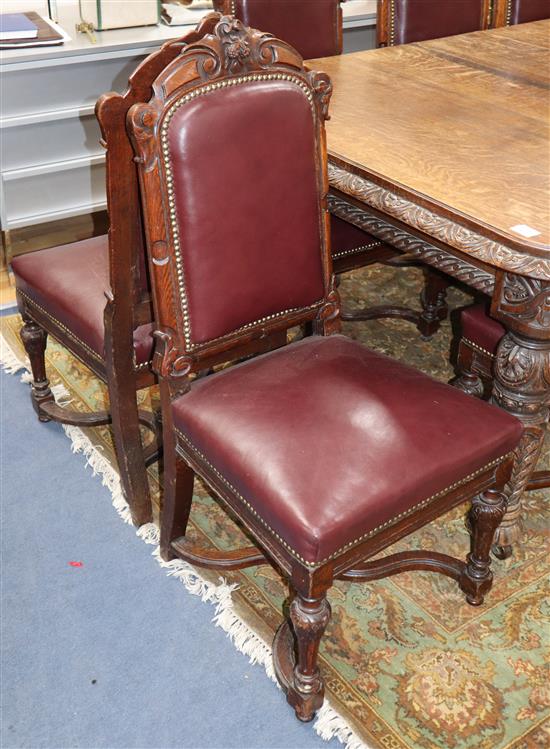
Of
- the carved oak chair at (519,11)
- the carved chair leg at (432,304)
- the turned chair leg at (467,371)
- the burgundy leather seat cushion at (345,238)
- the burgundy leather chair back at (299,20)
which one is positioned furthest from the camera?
the carved oak chair at (519,11)

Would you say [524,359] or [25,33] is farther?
[25,33]

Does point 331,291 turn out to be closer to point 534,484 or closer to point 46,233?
point 534,484

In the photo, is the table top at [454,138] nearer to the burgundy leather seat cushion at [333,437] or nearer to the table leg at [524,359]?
the table leg at [524,359]

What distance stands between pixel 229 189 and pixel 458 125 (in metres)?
0.76

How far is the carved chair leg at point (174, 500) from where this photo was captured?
5.58 ft

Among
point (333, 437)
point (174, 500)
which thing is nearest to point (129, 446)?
point (174, 500)

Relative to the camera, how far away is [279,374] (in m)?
1.62

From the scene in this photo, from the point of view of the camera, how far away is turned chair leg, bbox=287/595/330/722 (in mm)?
1429

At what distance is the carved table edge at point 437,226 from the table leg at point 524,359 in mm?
64

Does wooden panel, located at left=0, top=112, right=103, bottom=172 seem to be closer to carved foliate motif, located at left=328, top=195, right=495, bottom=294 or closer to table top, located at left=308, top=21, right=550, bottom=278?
table top, located at left=308, top=21, right=550, bottom=278

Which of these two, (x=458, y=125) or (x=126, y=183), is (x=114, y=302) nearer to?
(x=126, y=183)

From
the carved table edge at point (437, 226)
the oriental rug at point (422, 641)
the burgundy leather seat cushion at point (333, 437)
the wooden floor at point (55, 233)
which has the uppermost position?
the carved table edge at point (437, 226)

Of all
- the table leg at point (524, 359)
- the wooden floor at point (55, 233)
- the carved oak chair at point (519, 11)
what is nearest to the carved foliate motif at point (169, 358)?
the table leg at point (524, 359)

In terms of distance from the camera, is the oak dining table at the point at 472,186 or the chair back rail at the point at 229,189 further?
the oak dining table at the point at 472,186
